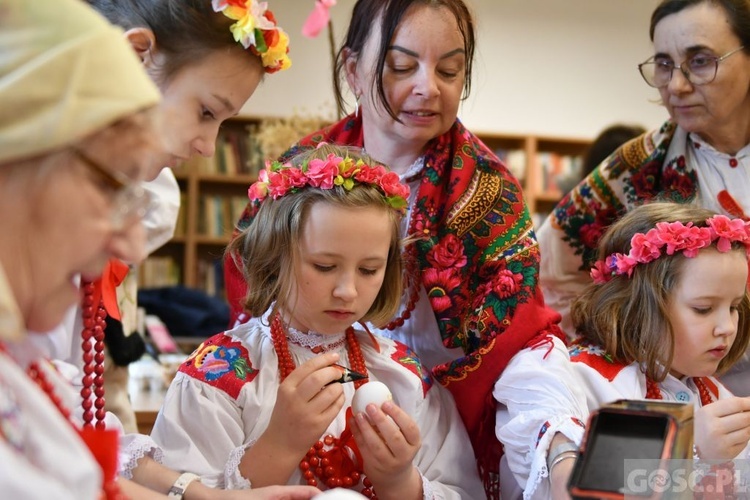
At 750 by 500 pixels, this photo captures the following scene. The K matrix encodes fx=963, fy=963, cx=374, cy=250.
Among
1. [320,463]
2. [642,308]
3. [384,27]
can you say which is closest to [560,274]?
[642,308]

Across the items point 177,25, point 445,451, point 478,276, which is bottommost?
point 445,451

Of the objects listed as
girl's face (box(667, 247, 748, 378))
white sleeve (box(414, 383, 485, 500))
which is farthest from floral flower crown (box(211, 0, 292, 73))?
girl's face (box(667, 247, 748, 378))

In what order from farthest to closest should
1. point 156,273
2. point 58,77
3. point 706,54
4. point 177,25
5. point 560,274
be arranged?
point 156,273 < point 560,274 < point 706,54 < point 177,25 < point 58,77

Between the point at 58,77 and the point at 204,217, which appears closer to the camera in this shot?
the point at 58,77

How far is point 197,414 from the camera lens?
1651 mm

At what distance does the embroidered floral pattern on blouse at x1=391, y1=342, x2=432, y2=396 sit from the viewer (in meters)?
1.89

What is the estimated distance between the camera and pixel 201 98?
5.13ft

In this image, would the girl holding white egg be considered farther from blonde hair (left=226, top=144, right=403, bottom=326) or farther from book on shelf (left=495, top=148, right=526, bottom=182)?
book on shelf (left=495, top=148, right=526, bottom=182)

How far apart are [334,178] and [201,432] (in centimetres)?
51

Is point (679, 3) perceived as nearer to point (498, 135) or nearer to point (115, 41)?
point (115, 41)

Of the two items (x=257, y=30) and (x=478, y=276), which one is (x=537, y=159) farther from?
(x=257, y=30)

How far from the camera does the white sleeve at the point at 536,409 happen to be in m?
1.74

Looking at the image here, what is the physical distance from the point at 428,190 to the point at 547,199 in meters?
4.32

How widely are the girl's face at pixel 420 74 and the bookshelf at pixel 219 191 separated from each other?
3.92 metres
